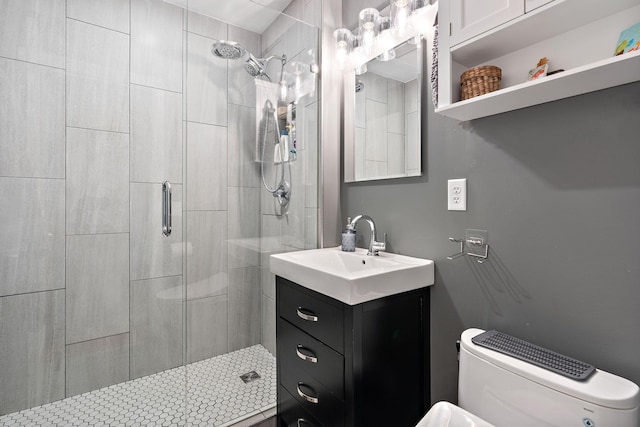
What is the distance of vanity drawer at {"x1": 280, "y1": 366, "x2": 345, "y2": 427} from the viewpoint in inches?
45.3

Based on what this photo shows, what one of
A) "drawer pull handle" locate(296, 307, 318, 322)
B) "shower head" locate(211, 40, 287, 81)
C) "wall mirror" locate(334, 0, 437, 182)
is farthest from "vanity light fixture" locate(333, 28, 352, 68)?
"drawer pull handle" locate(296, 307, 318, 322)

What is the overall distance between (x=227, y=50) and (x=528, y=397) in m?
2.01

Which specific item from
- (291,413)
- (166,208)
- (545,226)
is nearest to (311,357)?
(291,413)

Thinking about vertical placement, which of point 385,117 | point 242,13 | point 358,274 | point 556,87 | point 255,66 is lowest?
point 358,274

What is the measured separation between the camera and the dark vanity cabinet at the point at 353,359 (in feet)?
3.60

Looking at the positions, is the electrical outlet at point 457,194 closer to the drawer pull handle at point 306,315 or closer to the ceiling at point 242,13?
the drawer pull handle at point 306,315

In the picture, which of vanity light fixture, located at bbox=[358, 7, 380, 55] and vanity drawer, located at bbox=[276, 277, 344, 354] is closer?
vanity drawer, located at bbox=[276, 277, 344, 354]

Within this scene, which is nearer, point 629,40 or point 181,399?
point 629,40

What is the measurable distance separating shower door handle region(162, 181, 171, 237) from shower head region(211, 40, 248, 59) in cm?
79

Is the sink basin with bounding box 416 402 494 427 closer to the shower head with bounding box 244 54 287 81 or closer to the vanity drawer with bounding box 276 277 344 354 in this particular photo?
the vanity drawer with bounding box 276 277 344 354

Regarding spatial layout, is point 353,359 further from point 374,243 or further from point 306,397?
point 374,243

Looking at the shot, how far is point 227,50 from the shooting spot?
172cm

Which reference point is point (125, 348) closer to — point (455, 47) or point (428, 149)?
point (428, 149)

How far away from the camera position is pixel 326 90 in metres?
1.83
